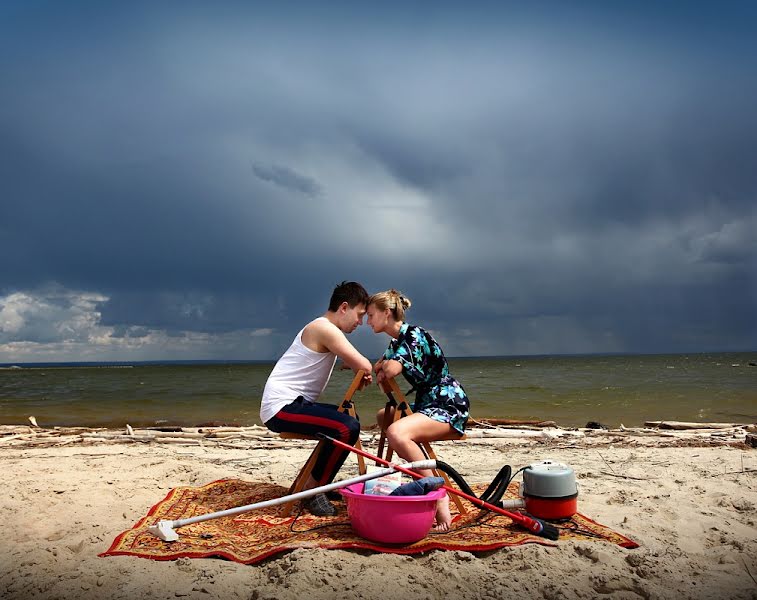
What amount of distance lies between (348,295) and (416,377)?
102 cm

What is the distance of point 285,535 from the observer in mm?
4336

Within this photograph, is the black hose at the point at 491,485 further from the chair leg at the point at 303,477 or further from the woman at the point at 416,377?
the chair leg at the point at 303,477

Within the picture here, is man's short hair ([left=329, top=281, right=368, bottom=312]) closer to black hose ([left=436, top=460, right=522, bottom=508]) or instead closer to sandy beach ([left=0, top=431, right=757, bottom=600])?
black hose ([left=436, top=460, right=522, bottom=508])

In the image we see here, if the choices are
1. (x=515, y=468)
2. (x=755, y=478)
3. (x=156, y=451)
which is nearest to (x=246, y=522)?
(x=515, y=468)

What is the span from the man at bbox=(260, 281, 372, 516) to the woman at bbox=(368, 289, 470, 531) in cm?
24

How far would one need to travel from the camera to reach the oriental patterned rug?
13.0 feet

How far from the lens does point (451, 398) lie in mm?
4926

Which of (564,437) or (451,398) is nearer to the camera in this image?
(451,398)

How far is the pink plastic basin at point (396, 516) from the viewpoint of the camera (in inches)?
156

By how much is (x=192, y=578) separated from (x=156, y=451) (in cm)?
573

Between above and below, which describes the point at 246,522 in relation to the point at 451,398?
below

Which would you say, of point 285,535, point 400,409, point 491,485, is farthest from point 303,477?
point 491,485

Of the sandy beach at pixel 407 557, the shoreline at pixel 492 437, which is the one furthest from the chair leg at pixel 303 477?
the shoreline at pixel 492 437

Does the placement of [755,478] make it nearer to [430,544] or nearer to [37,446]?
[430,544]
